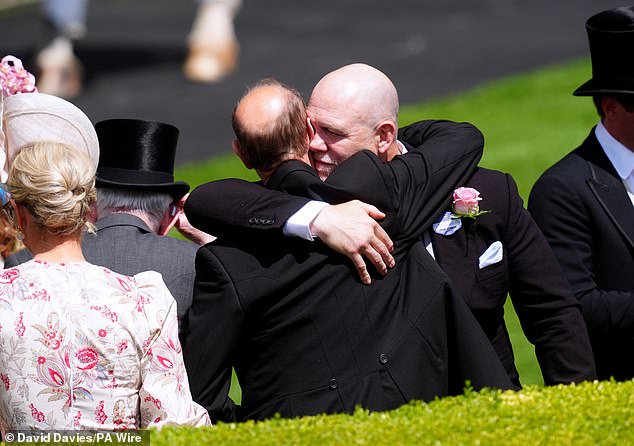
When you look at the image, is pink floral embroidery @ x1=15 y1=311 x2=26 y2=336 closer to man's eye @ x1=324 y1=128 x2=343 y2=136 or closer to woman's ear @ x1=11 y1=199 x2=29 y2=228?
woman's ear @ x1=11 y1=199 x2=29 y2=228

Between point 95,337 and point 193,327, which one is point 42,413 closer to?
point 95,337

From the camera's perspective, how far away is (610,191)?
5.07 metres

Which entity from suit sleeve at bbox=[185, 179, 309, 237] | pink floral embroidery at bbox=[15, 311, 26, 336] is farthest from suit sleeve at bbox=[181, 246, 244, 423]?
pink floral embroidery at bbox=[15, 311, 26, 336]

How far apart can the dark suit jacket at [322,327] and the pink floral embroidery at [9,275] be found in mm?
631

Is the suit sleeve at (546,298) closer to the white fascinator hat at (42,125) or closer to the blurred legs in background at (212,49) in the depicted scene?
the white fascinator hat at (42,125)

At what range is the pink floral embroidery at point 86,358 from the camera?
3746mm

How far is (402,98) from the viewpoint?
1447 cm

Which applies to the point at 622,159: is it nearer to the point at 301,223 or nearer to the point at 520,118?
the point at 301,223

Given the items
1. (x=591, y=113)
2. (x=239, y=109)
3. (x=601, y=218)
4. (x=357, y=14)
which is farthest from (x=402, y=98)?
(x=239, y=109)

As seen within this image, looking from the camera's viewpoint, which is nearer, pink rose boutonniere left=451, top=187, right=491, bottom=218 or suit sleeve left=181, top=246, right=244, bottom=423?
suit sleeve left=181, top=246, right=244, bottom=423

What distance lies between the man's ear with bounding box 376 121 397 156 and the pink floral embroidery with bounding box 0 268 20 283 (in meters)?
1.36

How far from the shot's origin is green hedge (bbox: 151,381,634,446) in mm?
3617

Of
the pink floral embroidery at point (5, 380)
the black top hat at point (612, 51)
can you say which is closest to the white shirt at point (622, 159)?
the black top hat at point (612, 51)

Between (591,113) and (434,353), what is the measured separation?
1027cm
